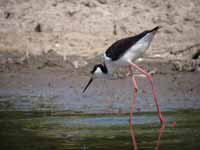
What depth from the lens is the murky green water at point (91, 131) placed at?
812 centimetres

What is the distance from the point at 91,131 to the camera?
8914mm

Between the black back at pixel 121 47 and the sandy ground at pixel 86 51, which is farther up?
the black back at pixel 121 47

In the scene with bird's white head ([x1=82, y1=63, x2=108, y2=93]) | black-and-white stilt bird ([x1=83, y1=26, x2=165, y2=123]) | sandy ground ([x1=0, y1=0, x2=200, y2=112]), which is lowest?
sandy ground ([x1=0, y1=0, x2=200, y2=112])

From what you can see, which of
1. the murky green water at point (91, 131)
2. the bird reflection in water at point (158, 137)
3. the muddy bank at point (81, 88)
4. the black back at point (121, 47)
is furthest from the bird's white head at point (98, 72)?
the bird reflection in water at point (158, 137)

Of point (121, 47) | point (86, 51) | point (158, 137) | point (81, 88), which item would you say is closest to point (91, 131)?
point (158, 137)

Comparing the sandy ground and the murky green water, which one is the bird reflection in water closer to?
the murky green water

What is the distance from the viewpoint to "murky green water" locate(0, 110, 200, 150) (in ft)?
26.6

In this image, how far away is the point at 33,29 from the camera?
14453mm

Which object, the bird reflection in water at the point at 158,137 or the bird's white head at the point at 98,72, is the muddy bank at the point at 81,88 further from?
the bird reflection in water at the point at 158,137

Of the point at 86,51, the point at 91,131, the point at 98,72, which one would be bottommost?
the point at 86,51

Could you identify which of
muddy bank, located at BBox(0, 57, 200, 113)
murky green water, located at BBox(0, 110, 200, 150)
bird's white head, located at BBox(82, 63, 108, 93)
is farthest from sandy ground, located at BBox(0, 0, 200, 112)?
murky green water, located at BBox(0, 110, 200, 150)

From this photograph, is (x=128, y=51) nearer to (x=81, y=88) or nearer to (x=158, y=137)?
(x=81, y=88)

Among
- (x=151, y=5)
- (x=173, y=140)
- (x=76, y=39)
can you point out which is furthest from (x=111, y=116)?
(x=151, y=5)

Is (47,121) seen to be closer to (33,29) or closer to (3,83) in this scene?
(3,83)
